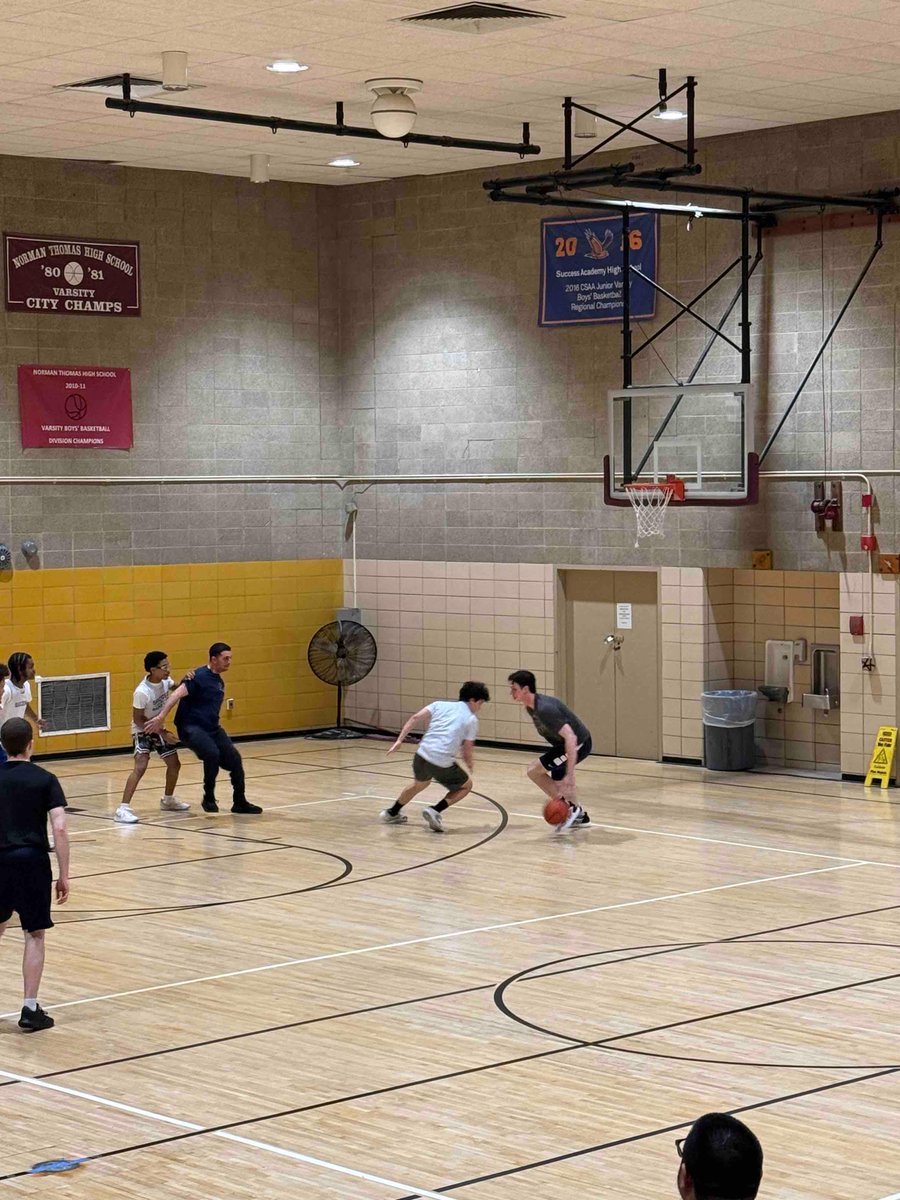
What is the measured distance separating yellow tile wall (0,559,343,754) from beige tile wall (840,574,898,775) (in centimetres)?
691

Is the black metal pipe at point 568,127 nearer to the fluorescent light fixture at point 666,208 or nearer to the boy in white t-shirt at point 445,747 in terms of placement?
the fluorescent light fixture at point 666,208

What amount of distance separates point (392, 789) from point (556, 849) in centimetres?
348

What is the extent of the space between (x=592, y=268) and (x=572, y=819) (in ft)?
22.2

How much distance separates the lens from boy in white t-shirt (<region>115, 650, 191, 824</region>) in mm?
15734

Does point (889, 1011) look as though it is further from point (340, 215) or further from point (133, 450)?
point (340, 215)

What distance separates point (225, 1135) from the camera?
7.45 metres

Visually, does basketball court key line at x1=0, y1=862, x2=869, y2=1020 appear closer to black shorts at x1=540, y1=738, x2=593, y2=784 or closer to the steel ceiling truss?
black shorts at x1=540, y1=738, x2=593, y2=784

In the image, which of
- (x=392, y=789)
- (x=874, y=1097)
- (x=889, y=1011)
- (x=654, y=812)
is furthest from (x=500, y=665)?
(x=874, y=1097)

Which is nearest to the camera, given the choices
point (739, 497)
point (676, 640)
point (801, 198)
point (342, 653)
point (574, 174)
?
point (574, 174)

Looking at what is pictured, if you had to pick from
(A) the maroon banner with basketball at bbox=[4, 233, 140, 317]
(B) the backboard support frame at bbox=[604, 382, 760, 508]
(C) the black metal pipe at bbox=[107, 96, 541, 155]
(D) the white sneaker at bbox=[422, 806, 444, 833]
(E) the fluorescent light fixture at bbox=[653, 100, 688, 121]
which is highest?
(E) the fluorescent light fixture at bbox=[653, 100, 688, 121]

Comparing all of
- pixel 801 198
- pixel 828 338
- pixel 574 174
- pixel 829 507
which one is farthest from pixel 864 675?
pixel 574 174

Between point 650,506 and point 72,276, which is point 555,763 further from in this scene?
point 72,276

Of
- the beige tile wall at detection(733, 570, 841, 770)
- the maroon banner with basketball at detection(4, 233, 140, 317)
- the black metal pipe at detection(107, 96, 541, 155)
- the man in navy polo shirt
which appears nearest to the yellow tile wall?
the maroon banner with basketball at detection(4, 233, 140, 317)

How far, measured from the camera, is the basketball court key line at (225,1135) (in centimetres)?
683
